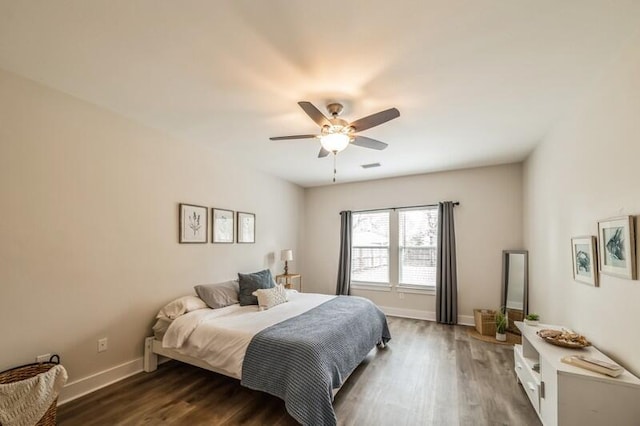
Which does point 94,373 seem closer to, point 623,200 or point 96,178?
point 96,178

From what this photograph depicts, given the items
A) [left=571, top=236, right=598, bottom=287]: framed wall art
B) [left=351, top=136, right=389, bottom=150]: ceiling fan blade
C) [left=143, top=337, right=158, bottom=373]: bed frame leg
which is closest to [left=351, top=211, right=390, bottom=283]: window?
[left=351, top=136, right=389, bottom=150]: ceiling fan blade

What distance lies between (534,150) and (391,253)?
2743 millimetres

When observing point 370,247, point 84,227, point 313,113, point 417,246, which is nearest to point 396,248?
point 417,246

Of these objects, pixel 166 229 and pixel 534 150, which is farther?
pixel 534 150

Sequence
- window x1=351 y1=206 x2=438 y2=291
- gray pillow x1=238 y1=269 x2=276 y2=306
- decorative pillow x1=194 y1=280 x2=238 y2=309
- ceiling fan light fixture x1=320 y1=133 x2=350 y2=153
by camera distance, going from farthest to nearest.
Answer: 1. window x1=351 y1=206 x2=438 y2=291
2. gray pillow x1=238 y1=269 x2=276 y2=306
3. decorative pillow x1=194 y1=280 x2=238 y2=309
4. ceiling fan light fixture x1=320 y1=133 x2=350 y2=153

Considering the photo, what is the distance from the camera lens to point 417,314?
16.5ft

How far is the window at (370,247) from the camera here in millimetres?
5480

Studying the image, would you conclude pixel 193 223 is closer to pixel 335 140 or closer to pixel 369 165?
pixel 335 140

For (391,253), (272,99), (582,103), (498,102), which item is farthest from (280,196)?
(582,103)

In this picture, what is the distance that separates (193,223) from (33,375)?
1.94 metres

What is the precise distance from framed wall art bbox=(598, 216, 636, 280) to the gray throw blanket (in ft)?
6.84

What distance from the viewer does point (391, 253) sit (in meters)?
5.37

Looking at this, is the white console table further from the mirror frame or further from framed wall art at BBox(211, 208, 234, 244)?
framed wall art at BBox(211, 208, 234, 244)

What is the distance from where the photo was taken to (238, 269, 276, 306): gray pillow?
3.61 meters
